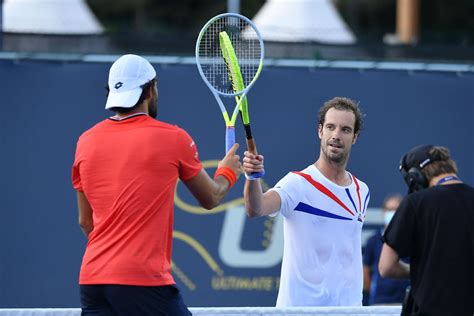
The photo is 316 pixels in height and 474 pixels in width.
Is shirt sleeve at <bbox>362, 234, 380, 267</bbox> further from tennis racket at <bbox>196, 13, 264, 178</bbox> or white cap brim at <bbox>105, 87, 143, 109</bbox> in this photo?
white cap brim at <bbox>105, 87, 143, 109</bbox>

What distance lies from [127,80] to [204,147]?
3.85m

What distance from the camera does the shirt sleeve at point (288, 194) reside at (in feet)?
17.6

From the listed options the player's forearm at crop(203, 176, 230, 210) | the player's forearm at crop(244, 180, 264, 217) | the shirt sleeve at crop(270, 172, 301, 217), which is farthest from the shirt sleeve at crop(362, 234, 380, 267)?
the player's forearm at crop(203, 176, 230, 210)

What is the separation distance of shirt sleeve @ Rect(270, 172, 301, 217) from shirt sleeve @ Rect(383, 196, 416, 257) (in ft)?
2.72

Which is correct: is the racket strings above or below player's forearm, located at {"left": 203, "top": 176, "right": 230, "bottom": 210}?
above

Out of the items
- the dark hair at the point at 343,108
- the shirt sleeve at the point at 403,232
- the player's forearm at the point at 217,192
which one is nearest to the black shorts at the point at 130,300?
the player's forearm at the point at 217,192

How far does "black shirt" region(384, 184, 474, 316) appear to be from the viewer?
15.1ft

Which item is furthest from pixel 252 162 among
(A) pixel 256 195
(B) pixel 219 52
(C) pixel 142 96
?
(B) pixel 219 52

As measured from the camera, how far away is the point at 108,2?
3903 centimetres

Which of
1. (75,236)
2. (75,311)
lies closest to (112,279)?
(75,311)

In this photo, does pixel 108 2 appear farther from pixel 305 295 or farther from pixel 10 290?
pixel 305 295

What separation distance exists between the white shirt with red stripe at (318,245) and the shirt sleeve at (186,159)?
939 mm

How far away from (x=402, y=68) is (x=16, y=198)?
3292 mm

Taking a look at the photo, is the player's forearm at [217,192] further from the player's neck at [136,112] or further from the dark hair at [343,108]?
the dark hair at [343,108]
